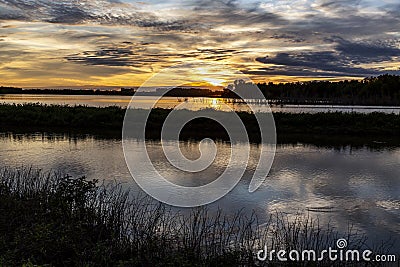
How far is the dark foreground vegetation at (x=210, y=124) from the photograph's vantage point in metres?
28.4

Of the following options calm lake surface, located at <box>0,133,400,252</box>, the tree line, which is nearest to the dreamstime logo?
calm lake surface, located at <box>0,133,400,252</box>

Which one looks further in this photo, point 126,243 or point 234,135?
point 234,135

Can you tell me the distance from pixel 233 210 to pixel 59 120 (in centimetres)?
2422

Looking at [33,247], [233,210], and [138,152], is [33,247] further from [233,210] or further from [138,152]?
[138,152]

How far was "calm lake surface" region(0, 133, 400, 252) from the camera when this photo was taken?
32.5 ft

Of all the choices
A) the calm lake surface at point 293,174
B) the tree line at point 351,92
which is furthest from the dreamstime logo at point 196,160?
the tree line at point 351,92

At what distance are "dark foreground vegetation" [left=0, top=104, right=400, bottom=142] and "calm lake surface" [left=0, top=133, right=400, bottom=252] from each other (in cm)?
567

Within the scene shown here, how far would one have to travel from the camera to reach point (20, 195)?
28.3 ft

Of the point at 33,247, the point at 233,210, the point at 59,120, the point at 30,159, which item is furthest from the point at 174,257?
the point at 59,120
